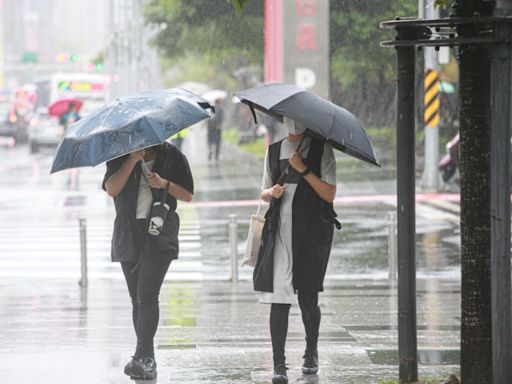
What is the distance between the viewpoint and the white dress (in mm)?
8148

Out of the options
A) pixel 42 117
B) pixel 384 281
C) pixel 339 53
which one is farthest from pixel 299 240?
pixel 42 117

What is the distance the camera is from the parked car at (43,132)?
5497 cm

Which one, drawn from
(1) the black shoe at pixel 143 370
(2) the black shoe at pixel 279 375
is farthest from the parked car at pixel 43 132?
(2) the black shoe at pixel 279 375

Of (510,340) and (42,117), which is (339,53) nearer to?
(510,340)

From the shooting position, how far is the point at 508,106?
23.6 feet

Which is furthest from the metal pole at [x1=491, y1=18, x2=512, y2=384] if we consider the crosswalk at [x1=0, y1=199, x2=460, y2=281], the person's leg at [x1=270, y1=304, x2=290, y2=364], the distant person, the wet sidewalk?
the distant person

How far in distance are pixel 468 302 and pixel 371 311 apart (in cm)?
479

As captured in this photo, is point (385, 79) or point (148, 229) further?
point (385, 79)

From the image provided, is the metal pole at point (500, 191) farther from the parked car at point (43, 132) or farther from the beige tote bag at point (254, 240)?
the parked car at point (43, 132)

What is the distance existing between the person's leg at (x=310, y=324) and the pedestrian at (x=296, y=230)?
5cm

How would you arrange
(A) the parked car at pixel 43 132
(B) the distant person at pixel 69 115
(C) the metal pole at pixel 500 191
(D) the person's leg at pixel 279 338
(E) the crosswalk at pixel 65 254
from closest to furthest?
1. (C) the metal pole at pixel 500 191
2. (D) the person's leg at pixel 279 338
3. (E) the crosswalk at pixel 65 254
4. (B) the distant person at pixel 69 115
5. (A) the parked car at pixel 43 132

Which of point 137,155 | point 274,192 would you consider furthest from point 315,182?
point 137,155

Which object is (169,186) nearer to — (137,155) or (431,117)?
(137,155)

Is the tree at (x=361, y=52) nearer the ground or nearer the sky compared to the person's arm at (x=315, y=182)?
nearer the sky
